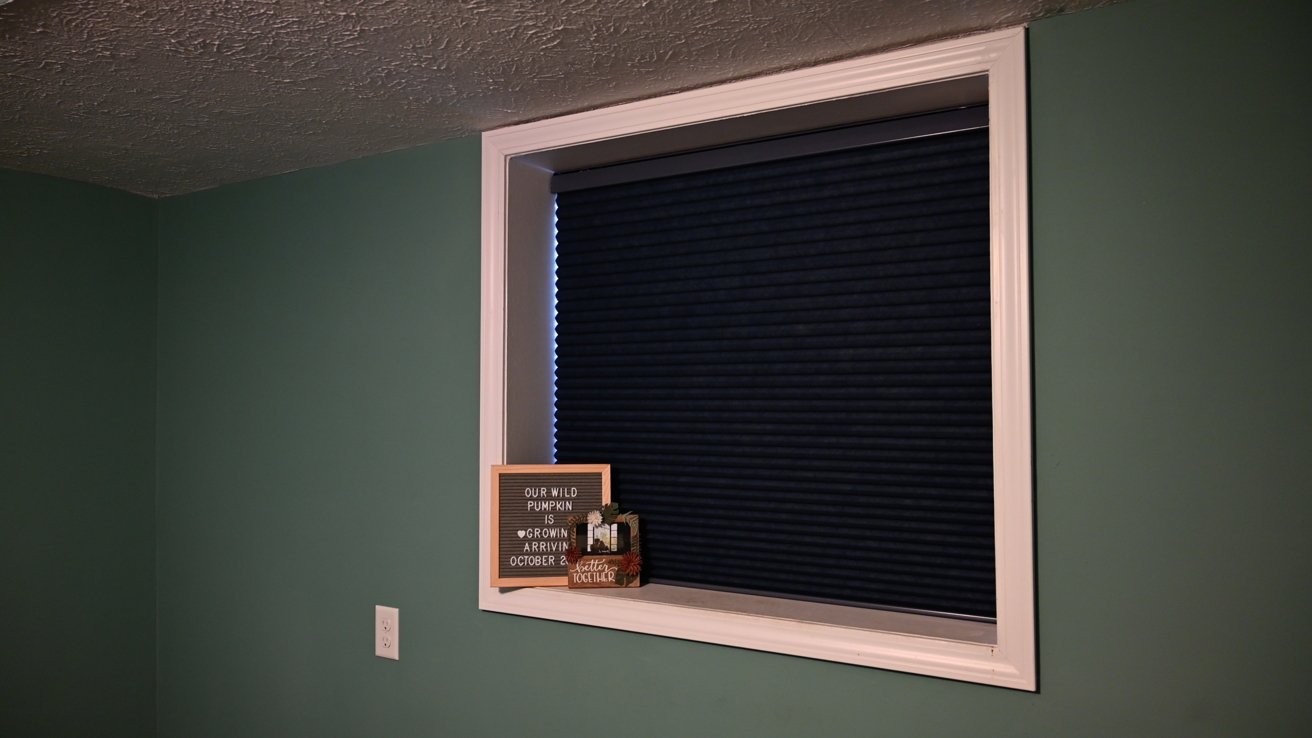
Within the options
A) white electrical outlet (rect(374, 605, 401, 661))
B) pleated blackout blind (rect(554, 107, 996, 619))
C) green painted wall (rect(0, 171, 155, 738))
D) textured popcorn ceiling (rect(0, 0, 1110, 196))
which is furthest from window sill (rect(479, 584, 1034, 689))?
green painted wall (rect(0, 171, 155, 738))

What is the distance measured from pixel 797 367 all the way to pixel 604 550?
2.16 feet

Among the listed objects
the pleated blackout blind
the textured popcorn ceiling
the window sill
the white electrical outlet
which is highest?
the textured popcorn ceiling

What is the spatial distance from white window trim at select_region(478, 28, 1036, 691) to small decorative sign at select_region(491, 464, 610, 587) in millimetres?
41

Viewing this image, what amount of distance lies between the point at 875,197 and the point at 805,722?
116 cm

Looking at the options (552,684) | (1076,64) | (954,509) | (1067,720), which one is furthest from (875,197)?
(552,684)

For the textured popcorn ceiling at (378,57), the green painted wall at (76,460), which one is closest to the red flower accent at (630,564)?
the textured popcorn ceiling at (378,57)

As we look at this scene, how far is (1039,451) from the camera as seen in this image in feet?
5.24

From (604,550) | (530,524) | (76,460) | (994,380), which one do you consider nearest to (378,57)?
(530,524)

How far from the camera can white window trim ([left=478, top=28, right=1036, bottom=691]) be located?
1598mm

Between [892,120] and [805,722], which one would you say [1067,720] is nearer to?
[805,722]

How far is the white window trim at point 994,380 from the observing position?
5.24 feet

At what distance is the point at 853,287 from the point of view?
202 centimetres

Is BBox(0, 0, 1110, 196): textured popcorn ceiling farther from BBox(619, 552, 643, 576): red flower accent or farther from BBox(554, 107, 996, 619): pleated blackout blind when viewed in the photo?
BBox(619, 552, 643, 576): red flower accent

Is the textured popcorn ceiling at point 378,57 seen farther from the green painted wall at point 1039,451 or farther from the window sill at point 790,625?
the window sill at point 790,625
